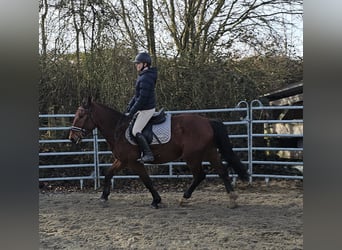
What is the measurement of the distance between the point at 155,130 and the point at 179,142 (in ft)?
0.93

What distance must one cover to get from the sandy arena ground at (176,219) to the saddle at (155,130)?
72 cm

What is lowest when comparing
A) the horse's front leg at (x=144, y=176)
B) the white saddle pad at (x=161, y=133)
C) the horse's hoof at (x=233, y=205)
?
the horse's hoof at (x=233, y=205)

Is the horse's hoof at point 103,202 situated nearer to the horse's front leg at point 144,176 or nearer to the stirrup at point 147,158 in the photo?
the horse's front leg at point 144,176

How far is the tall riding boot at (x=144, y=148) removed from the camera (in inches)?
144

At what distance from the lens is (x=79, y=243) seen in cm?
291

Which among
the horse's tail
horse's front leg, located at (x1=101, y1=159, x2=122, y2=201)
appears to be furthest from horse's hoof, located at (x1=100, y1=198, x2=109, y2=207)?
the horse's tail

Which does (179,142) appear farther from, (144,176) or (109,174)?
(109,174)

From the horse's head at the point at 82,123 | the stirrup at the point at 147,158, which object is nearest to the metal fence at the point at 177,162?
the horse's head at the point at 82,123

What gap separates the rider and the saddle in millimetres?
52
